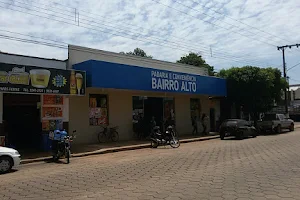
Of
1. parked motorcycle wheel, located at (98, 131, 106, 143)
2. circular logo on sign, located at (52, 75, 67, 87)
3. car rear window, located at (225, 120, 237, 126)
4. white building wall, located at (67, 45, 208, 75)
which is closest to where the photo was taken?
circular logo on sign, located at (52, 75, 67, 87)

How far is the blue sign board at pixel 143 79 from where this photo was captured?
18328mm

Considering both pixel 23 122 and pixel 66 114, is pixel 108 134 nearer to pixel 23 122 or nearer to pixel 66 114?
pixel 66 114

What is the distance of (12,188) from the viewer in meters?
8.77

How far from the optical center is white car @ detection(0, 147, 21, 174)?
463 inches

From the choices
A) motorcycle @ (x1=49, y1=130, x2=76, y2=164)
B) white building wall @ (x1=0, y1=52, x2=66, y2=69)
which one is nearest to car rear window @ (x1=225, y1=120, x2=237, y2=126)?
white building wall @ (x1=0, y1=52, x2=66, y2=69)

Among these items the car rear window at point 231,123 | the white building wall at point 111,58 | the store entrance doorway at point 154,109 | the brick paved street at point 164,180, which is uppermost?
the white building wall at point 111,58

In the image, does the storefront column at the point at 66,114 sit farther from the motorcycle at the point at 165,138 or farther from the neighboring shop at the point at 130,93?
the motorcycle at the point at 165,138

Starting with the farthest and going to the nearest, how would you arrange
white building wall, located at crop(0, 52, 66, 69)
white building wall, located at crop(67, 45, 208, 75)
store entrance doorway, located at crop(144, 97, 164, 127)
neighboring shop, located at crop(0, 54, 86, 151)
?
1. store entrance doorway, located at crop(144, 97, 164, 127)
2. white building wall, located at crop(67, 45, 208, 75)
3. white building wall, located at crop(0, 52, 66, 69)
4. neighboring shop, located at crop(0, 54, 86, 151)

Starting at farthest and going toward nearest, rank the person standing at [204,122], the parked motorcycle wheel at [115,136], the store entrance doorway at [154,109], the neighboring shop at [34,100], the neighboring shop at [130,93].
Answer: the person standing at [204,122] < the store entrance doorway at [154,109] < the parked motorcycle wheel at [115,136] < the neighboring shop at [130,93] < the neighboring shop at [34,100]

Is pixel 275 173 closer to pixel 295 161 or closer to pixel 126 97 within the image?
pixel 295 161

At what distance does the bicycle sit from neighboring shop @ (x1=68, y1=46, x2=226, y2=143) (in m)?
0.31

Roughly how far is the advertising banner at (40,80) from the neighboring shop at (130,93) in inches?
33.2

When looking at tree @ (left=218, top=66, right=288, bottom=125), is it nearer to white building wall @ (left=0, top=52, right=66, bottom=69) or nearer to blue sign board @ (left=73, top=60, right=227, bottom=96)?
blue sign board @ (left=73, top=60, right=227, bottom=96)

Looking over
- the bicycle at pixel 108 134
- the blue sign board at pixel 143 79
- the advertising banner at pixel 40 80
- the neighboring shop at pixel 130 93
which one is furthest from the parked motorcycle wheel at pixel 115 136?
the advertising banner at pixel 40 80
